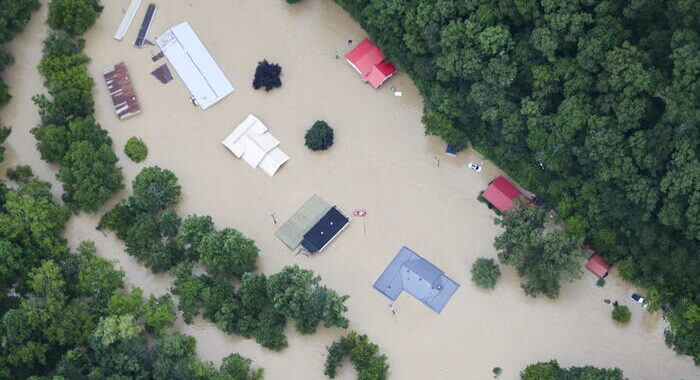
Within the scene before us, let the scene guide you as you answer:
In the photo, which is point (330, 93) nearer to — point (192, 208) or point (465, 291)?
point (192, 208)

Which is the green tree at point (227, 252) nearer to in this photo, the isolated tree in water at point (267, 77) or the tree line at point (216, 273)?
the tree line at point (216, 273)

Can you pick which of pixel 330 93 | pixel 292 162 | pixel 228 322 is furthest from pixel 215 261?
pixel 330 93

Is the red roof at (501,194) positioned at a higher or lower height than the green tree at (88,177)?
higher

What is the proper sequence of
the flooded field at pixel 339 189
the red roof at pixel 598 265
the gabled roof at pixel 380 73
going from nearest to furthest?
the flooded field at pixel 339 189 < the red roof at pixel 598 265 < the gabled roof at pixel 380 73

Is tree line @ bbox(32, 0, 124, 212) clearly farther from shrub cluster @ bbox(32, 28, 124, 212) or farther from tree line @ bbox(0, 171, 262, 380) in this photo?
tree line @ bbox(0, 171, 262, 380)

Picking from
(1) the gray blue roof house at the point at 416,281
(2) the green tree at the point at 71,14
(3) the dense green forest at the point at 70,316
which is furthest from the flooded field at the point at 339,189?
(3) the dense green forest at the point at 70,316

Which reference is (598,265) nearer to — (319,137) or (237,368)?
(319,137)

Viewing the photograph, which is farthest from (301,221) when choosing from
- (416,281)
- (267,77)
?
(267,77)

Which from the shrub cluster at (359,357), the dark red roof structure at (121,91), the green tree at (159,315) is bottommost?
the green tree at (159,315)
